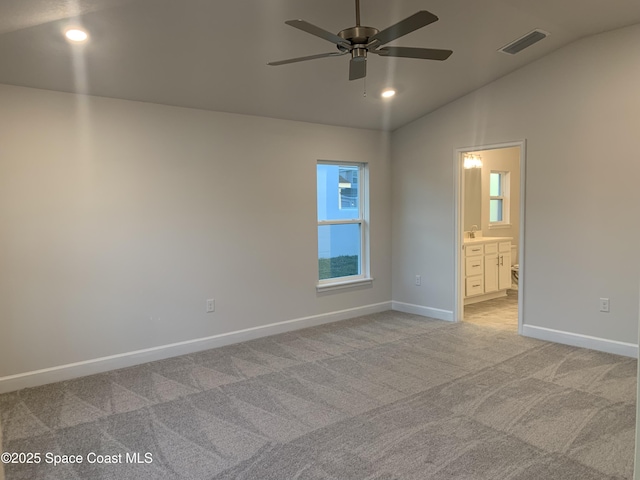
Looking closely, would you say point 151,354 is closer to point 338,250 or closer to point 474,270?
point 338,250

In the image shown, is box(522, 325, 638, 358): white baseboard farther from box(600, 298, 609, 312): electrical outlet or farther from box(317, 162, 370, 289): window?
box(317, 162, 370, 289): window

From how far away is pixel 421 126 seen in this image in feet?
18.5

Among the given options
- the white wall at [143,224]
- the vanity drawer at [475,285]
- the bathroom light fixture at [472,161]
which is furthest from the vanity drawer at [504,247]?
the white wall at [143,224]

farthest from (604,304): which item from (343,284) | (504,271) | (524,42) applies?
(343,284)

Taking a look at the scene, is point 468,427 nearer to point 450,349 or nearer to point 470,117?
point 450,349

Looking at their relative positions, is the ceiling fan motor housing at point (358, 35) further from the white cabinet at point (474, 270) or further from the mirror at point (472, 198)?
the mirror at point (472, 198)

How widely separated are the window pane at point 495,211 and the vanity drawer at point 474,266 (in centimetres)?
151

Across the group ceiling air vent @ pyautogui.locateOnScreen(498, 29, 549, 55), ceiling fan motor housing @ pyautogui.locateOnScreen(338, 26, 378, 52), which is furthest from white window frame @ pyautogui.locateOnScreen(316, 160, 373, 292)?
ceiling fan motor housing @ pyautogui.locateOnScreen(338, 26, 378, 52)

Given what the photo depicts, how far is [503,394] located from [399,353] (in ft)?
3.75

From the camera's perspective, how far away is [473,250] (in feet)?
20.6

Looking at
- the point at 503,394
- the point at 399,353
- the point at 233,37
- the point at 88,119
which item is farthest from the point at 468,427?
the point at 88,119

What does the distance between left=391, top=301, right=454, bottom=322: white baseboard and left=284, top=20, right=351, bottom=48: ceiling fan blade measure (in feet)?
12.5

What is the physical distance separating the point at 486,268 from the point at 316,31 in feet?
16.6

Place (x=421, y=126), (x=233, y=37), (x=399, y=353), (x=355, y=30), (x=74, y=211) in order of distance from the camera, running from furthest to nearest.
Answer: (x=421, y=126) < (x=399, y=353) < (x=74, y=211) < (x=233, y=37) < (x=355, y=30)
